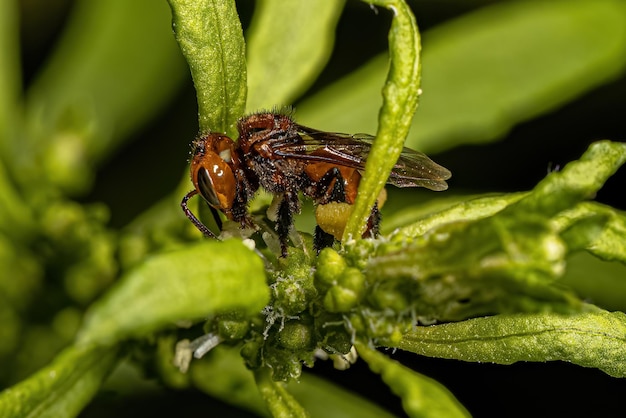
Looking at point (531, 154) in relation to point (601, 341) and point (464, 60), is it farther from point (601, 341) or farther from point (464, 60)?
point (601, 341)

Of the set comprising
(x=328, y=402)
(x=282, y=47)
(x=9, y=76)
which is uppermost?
(x=282, y=47)

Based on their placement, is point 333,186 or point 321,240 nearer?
point 321,240

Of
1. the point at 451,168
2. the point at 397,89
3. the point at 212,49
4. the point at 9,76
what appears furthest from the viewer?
the point at 451,168

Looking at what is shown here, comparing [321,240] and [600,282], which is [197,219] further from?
[600,282]

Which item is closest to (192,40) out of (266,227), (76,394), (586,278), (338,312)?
(266,227)

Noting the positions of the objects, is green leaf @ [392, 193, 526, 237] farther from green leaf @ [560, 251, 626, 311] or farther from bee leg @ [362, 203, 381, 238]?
green leaf @ [560, 251, 626, 311]

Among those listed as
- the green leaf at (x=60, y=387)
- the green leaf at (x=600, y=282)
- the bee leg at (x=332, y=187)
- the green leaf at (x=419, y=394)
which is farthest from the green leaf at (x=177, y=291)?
Result: the green leaf at (x=600, y=282)

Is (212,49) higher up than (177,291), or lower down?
higher up

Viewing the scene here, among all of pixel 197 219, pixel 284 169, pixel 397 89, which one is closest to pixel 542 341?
pixel 397 89
